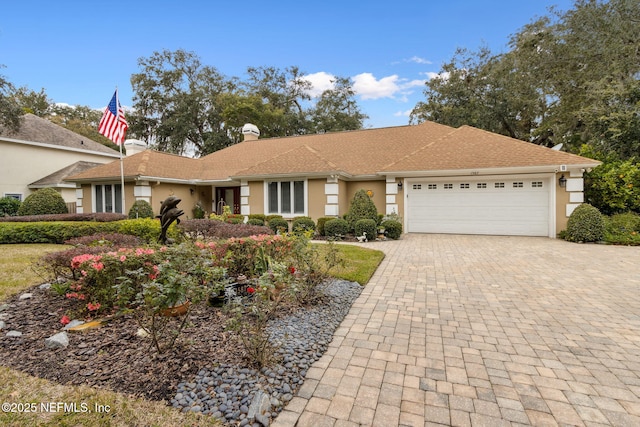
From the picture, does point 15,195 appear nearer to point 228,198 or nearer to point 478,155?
point 228,198

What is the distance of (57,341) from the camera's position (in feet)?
10.4

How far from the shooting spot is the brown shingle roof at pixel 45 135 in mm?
18281

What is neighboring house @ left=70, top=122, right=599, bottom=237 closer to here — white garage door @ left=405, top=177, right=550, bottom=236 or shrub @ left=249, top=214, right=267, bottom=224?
white garage door @ left=405, top=177, right=550, bottom=236

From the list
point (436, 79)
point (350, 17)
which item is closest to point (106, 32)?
point (350, 17)

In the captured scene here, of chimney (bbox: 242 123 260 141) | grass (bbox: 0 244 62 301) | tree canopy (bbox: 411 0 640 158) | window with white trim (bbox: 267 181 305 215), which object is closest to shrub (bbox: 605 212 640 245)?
tree canopy (bbox: 411 0 640 158)

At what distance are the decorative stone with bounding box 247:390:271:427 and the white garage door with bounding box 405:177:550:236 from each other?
1156cm

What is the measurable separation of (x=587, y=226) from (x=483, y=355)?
996cm

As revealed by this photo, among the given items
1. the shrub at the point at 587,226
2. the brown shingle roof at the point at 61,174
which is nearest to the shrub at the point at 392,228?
the shrub at the point at 587,226

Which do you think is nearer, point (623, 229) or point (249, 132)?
point (623, 229)

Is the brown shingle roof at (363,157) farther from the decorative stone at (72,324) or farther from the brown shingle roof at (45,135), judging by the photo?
the decorative stone at (72,324)

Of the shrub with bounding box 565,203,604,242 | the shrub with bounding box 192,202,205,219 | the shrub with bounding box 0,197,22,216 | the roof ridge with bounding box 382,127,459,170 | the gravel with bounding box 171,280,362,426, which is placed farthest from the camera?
the shrub with bounding box 192,202,205,219

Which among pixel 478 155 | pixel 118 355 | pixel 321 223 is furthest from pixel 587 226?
pixel 118 355

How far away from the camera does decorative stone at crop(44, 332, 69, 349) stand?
3133mm

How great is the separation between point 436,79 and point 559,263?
1858 centimetres
